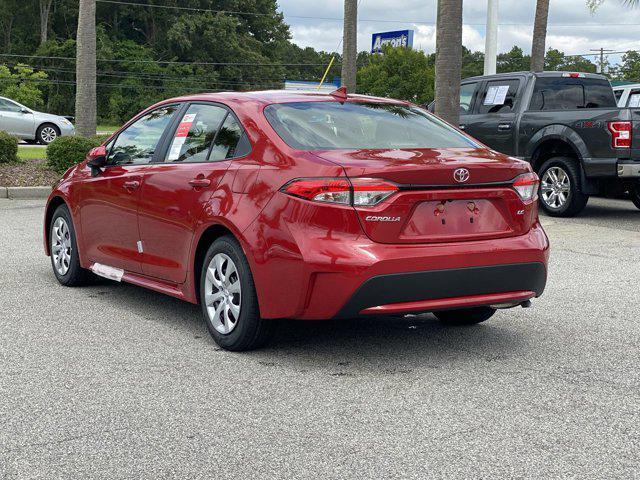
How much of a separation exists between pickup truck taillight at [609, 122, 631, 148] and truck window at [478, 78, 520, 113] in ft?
7.13

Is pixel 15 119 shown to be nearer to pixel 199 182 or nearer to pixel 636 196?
pixel 636 196

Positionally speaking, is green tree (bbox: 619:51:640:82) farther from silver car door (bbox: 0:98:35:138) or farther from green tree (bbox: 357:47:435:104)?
silver car door (bbox: 0:98:35:138)

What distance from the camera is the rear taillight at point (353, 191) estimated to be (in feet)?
16.6

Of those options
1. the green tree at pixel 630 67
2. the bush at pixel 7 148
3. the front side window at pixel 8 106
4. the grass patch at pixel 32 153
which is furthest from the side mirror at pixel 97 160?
the green tree at pixel 630 67

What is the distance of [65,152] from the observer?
54.2 feet

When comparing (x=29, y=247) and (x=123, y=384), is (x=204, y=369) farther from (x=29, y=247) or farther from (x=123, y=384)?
(x=29, y=247)

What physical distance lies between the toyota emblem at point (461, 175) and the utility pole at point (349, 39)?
18.4 metres

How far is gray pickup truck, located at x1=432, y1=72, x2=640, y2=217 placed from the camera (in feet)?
41.0

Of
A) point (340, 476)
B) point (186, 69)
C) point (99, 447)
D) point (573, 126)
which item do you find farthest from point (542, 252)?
point (186, 69)

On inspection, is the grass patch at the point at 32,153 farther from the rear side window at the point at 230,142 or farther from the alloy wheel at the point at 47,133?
the rear side window at the point at 230,142

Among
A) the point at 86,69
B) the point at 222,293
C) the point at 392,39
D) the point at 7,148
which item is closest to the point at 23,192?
the point at 7,148

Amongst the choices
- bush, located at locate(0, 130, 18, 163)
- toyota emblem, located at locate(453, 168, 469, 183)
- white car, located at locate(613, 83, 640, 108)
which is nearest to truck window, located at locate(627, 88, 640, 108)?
white car, located at locate(613, 83, 640, 108)

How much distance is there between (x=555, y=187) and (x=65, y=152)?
8.55m

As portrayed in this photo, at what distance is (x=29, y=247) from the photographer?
9977 mm
